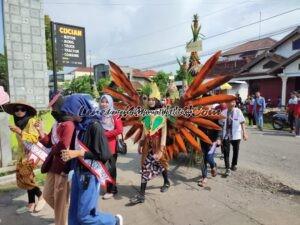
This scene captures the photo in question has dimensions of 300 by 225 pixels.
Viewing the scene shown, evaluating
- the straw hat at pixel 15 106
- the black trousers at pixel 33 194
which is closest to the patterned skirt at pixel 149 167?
the black trousers at pixel 33 194

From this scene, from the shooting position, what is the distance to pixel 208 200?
5.27 metres

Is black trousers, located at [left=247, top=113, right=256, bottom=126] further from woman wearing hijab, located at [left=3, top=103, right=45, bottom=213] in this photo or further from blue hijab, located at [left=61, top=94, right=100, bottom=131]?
blue hijab, located at [left=61, top=94, right=100, bottom=131]

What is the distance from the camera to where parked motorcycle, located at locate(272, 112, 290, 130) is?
14761 mm

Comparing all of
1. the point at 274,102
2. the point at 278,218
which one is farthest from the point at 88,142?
the point at 274,102

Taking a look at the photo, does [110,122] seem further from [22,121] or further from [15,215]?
[15,215]

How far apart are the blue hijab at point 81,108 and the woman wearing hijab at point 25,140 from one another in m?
1.59

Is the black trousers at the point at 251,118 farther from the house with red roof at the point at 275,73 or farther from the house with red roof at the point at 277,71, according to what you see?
the house with red roof at the point at 277,71

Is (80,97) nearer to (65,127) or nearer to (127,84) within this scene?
(65,127)

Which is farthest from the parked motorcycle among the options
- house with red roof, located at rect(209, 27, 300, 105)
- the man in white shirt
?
the man in white shirt

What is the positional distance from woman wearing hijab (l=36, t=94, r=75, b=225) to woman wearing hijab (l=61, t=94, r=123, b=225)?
0.14 metres

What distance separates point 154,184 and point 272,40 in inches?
1387

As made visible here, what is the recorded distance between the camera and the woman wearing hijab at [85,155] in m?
3.35

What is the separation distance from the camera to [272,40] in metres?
37.1

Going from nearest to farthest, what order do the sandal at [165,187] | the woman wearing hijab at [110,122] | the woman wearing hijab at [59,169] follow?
1. the woman wearing hijab at [59,169]
2. the woman wearing hijab at [110,122]
3. the sandal at [165,187]
